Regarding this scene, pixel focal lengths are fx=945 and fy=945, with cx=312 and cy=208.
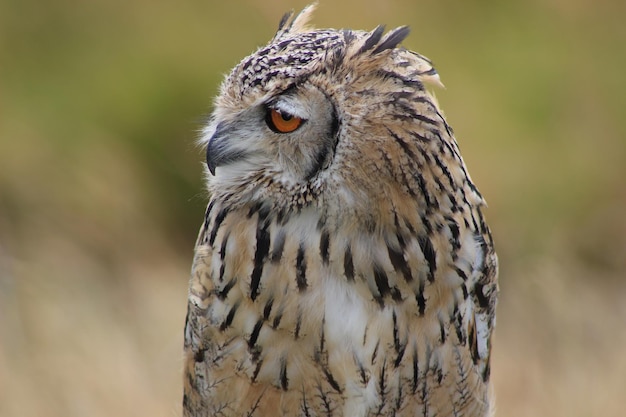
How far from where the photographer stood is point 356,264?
82.7 inches

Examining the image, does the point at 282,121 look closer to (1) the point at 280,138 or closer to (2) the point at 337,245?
(1) the point at 280,138

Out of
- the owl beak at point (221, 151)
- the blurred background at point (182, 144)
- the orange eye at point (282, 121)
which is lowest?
the blurred background at point (182, 144)

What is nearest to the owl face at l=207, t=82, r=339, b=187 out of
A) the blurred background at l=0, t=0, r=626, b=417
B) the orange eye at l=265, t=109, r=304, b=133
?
the orange eye at l=265, t=109, r=304, b=133

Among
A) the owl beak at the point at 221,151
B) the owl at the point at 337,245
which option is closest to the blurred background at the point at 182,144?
the owl at the point at 337,245

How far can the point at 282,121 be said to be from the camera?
1950 mm

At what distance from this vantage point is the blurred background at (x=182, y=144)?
13.7 ft

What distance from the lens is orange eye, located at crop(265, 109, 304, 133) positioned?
193 cm

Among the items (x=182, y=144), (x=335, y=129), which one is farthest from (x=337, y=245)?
(x=182, y=144)

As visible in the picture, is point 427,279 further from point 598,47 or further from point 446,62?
point 598,47

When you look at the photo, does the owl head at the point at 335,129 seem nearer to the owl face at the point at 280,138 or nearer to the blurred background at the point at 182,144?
the owl face at the point at 280,138

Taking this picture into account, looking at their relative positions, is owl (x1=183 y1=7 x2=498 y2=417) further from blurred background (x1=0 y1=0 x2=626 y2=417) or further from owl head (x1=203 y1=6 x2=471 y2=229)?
blurred background (x1=0 y1=0 x2=626 y2=417)

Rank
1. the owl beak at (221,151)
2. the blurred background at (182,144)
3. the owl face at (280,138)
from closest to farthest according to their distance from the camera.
→ the owl face at (280,138)
the owl beak at (221,151)
the blurred background at (182,144)

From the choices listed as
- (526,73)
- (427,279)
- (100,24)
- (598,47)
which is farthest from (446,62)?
(427,279)


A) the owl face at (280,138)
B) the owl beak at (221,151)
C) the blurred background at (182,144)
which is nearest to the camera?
the owl face at (280,138)
